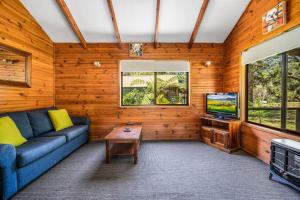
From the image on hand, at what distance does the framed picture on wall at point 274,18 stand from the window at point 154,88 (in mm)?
2134

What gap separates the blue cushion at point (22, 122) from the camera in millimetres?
2975

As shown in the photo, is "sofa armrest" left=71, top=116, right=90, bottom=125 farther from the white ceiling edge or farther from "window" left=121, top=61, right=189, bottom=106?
the white ceiling edge

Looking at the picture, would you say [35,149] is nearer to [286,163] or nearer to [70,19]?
[70,19]

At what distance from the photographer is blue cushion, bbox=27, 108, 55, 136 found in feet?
11.0

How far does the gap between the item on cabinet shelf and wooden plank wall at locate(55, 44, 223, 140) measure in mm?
2432

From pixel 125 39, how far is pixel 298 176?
4.34 m

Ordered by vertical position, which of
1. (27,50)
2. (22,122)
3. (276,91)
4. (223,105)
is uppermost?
(27,50)

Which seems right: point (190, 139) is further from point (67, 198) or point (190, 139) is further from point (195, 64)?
point (67, 198)

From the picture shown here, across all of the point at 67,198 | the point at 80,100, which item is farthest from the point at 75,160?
the point at 80,100

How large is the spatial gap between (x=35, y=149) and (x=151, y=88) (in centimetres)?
317

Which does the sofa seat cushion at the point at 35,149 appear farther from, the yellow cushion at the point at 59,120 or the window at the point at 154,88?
the window at the point at 154,88

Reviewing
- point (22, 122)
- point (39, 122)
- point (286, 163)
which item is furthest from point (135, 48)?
point (286, 163)

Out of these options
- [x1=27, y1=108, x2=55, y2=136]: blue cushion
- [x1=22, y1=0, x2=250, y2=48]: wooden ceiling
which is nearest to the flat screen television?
[x1=22, y1=0, x2=250, y2=48]: wooden ceiling

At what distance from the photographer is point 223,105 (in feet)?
13.8
